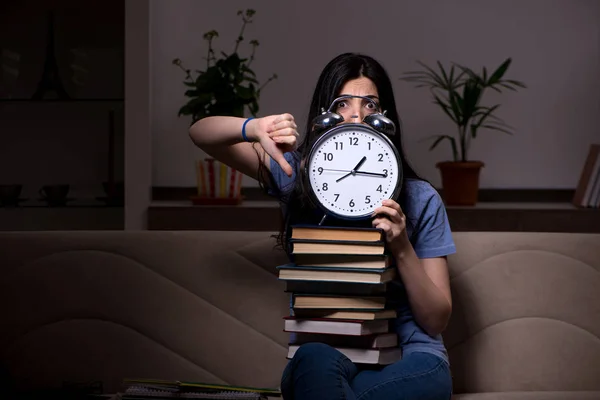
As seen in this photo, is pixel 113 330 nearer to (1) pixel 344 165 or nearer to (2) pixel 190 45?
(1) pixel 344 165

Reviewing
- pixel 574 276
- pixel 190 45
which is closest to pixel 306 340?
pixel 574 276

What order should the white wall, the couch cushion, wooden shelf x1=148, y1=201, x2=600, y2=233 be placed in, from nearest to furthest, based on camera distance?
the couch cushion < wooden shelf x1=148, y1=201, x2=600, y2=233 < the white wall

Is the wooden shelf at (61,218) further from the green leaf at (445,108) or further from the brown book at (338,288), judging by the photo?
the brown book at (338,288)

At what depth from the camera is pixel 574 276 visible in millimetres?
2217

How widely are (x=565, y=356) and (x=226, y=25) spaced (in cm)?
217

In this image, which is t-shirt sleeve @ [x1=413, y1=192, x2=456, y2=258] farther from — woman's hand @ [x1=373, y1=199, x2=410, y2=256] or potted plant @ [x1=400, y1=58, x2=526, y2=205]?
potted plant @ [x1=400, y1=58, x2=526, y2=205]

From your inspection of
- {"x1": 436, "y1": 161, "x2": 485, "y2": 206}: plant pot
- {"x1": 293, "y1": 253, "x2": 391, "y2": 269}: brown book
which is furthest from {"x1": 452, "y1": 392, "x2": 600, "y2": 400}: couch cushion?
{"x1": 436, "y1": 161, "x2": 485, "y2": 206}: plant pot

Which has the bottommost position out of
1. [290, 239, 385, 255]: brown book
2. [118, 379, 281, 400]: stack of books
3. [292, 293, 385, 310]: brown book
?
[118, 379, 281, 400]: stack of books

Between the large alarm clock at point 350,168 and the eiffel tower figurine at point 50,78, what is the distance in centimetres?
222

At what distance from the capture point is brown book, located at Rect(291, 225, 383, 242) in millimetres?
1647

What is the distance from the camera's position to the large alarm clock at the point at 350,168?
167 centimetres

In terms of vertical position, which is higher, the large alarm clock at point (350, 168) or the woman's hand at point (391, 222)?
the large alarm clock at point (350, 168)

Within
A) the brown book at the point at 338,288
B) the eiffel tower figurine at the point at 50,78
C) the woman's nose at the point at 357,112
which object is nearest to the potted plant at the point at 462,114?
the eiffel tower figurine at the point at 50,78

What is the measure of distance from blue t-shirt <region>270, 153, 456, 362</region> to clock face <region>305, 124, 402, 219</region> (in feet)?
0.57
